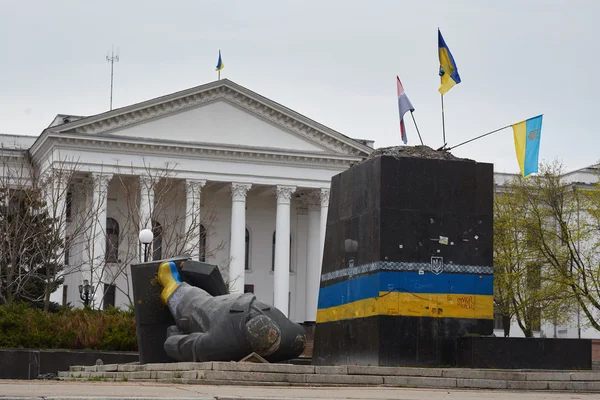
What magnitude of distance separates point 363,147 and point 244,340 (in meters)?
A: 46.5

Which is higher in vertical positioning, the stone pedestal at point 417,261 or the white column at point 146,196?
the white column at point 146,196

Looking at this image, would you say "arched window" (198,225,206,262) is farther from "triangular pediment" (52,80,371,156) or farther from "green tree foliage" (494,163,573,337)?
"green tree foliage" (494,163,573,337)

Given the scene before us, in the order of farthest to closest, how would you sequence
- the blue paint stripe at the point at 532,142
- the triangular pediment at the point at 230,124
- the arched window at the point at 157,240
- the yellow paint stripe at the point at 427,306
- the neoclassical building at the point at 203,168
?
the triangular pediment at the point at 230,124 < the neoclassical building at the point at 203,168 < the arched window at the point at 157,240 < the blue paint stripe at the point at 532,142 < the yellow paint stripe at the point at 427,306

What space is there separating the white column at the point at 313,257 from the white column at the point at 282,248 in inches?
81.0

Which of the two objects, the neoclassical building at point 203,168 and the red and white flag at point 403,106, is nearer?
the red and white flag at point 403,106

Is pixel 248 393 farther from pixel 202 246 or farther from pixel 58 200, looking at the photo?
pixel 202 246

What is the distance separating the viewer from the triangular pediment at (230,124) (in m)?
62.3

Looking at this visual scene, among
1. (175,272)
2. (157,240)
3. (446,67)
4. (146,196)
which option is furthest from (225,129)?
(175,272)

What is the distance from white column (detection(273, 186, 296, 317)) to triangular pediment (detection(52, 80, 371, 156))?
2739mm

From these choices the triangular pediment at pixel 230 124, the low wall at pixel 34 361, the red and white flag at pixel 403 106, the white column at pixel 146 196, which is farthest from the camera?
the triangular pediment at pixel 230 124

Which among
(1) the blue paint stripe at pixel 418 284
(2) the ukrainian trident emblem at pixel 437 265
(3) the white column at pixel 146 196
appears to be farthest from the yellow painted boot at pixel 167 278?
(3) the white column at pixel 146 196

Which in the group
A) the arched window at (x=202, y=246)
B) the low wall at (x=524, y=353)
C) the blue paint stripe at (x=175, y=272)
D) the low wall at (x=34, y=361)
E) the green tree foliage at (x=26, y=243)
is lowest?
the low wall at (x=34, y=361)

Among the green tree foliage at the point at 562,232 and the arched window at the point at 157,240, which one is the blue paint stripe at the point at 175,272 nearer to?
the green tree foliage at the point at 562,232

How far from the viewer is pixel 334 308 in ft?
69.8
